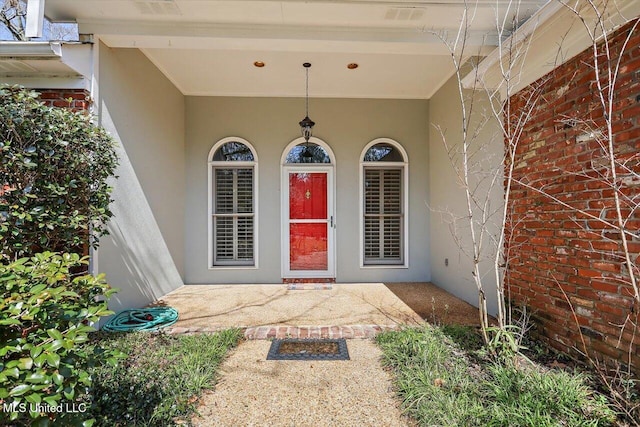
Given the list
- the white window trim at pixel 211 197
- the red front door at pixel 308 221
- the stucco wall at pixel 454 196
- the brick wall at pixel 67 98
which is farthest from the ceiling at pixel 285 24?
the red front door at pixel 308 221

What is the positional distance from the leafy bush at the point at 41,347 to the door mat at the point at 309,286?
3613mm

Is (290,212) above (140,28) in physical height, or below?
below

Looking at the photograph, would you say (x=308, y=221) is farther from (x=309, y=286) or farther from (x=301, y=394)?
(x=301, y=394)

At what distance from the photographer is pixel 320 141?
17.5 ft

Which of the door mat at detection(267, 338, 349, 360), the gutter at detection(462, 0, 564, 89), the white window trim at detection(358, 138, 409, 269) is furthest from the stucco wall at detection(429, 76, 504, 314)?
the door mat at detection(267, 338, 349, 360)

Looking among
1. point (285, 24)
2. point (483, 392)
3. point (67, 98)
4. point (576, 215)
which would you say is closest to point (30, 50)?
point (67, 98)

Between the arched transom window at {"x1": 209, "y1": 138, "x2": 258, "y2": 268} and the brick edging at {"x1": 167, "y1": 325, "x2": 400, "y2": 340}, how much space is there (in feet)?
7.53

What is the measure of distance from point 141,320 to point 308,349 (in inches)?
72.4

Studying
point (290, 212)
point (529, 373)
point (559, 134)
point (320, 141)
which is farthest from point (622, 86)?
point (290, 212)

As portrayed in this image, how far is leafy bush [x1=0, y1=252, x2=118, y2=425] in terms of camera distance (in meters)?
1.03

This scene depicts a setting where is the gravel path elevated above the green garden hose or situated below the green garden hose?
below

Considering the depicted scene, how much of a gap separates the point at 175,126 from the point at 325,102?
249cm

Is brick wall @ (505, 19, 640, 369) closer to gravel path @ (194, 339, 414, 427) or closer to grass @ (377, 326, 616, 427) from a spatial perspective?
grass @ (377, 326, 616, 427)

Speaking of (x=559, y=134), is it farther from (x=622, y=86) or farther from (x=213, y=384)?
(x=213, y=384)
